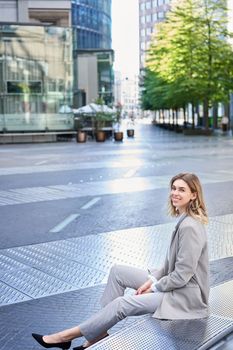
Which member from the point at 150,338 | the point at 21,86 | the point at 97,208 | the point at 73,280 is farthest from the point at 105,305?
the point at 21,86

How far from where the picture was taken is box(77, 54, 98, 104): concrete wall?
61.0m

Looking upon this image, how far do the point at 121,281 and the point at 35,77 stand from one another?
116ft

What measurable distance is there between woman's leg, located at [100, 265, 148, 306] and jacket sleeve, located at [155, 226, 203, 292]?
56 centimetres

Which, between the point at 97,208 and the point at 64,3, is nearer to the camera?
the point at 97,208

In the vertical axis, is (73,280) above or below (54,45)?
below

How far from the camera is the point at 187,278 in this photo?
4031 mm

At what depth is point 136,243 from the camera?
27.4 feet

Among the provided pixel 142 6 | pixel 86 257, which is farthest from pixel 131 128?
pixel 86 257

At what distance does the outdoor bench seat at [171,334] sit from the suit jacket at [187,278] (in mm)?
80

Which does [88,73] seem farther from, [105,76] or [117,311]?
[117,311]

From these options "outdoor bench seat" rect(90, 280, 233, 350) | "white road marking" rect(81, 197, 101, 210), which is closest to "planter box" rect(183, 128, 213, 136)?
"white road marking" rect(81, 197, 101, 210)

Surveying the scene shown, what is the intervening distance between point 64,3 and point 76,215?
4465 cm

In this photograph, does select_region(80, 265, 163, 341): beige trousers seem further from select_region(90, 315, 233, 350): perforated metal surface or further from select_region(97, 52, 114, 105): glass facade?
select_region(97, 52, 114, 105): glass facade

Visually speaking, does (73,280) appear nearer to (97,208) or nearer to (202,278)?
(202,278)
